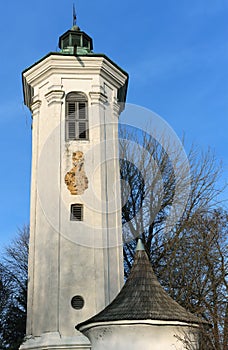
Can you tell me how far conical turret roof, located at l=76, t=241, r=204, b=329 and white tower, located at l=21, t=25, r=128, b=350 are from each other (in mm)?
2993

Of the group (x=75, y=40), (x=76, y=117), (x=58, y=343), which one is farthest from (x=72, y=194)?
(x=75, y=40)

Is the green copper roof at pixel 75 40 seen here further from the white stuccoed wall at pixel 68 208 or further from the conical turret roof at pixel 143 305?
the conical turret roof at pixel 143 305

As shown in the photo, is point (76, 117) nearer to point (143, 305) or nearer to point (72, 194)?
point (72, 194)

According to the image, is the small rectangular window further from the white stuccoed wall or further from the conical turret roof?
the conical turret roof

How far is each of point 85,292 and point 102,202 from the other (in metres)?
2.49

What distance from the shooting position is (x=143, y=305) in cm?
973

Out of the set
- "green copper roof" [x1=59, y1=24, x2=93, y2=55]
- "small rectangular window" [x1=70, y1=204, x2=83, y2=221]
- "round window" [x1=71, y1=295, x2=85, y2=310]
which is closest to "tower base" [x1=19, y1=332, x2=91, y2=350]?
"round window" [x1=71, y1=295, x2=85, y2=310]

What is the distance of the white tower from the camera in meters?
13.4

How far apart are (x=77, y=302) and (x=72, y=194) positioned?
2.90 metres

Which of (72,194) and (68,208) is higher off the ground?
(72,194)

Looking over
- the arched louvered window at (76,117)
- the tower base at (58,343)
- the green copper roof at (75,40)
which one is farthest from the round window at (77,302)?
the green copper roof at (75,40)

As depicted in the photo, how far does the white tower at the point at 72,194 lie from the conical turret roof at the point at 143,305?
2.99m

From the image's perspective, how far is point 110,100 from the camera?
16266 mm

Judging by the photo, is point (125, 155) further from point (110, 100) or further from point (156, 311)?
point (156, 311)
